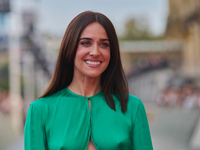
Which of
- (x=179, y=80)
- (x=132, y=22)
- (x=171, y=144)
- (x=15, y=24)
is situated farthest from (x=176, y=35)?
(x=132, y=22)

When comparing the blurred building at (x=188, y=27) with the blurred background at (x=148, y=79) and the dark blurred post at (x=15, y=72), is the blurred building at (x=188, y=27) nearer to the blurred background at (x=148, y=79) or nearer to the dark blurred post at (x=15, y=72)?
the blurred background at (x=148, y=79)

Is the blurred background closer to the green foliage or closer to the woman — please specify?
the woman

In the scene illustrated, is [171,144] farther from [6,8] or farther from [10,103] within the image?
[10,103]

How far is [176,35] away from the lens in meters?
14.5

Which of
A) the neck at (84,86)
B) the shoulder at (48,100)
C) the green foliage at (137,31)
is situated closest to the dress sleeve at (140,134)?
the neck at (84,86)

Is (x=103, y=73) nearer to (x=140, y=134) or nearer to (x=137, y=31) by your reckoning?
(x=140, y=134)

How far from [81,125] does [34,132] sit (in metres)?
0.22

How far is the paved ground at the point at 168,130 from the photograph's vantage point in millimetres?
7320

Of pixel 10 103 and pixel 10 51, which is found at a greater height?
pixel 10 51

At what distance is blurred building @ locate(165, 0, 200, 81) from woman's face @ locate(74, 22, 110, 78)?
9.42m

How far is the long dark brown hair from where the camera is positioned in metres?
1.68

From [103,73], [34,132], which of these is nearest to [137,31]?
[103,73]

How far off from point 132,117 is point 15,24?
373 inches

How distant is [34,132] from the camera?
164 cm
